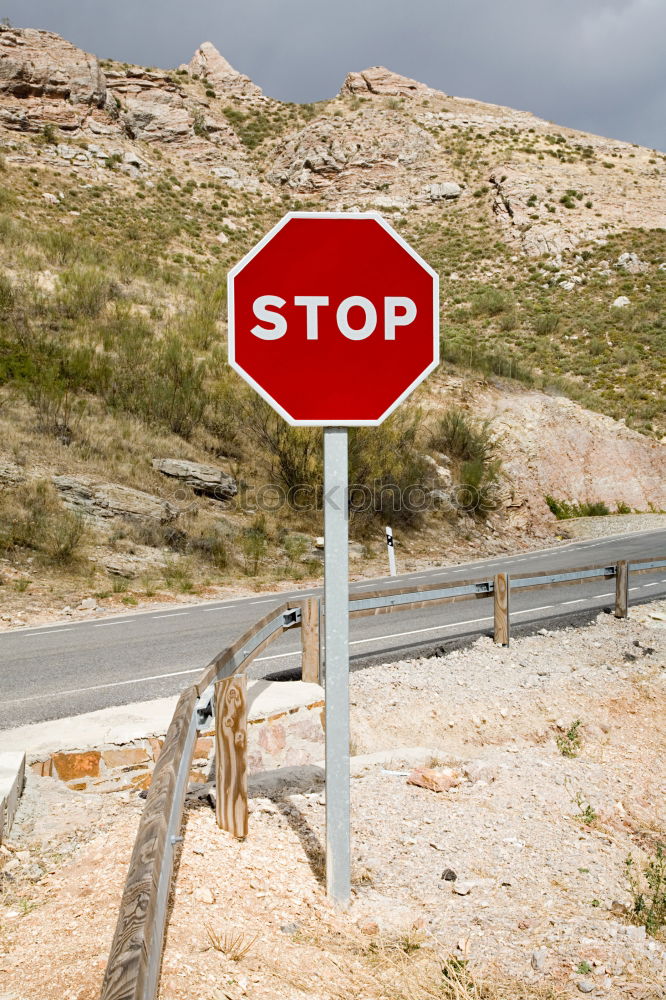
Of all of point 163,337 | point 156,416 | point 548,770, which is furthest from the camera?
point 163,337

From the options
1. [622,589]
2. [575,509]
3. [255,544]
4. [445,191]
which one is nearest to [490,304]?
[445,191]

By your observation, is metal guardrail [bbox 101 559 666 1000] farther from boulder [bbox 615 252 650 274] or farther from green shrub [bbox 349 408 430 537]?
boulder [bbox 615 252 650 274]

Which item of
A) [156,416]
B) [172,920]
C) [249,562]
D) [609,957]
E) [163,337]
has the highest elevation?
[163,337]

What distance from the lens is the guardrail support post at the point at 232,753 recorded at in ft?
11.7

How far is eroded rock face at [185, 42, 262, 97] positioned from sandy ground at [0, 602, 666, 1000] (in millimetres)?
82349

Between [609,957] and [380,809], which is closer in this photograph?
[609,957]

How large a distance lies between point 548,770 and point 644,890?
1.56m

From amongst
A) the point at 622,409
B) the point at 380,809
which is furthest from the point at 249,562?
the point at 622,409

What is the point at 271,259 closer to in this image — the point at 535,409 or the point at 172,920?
the point at 172,920

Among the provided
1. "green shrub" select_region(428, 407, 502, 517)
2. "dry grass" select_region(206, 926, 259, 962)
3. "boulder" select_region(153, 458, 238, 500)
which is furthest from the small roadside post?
"green shrub" select_region(428, 407, 502, 517)

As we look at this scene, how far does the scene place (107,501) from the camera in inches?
621

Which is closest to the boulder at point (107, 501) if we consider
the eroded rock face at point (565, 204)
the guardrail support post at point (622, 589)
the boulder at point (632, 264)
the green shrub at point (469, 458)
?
the guardrail support post at point (622, 589)

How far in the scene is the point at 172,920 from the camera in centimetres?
275

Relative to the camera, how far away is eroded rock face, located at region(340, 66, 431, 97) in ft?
244
